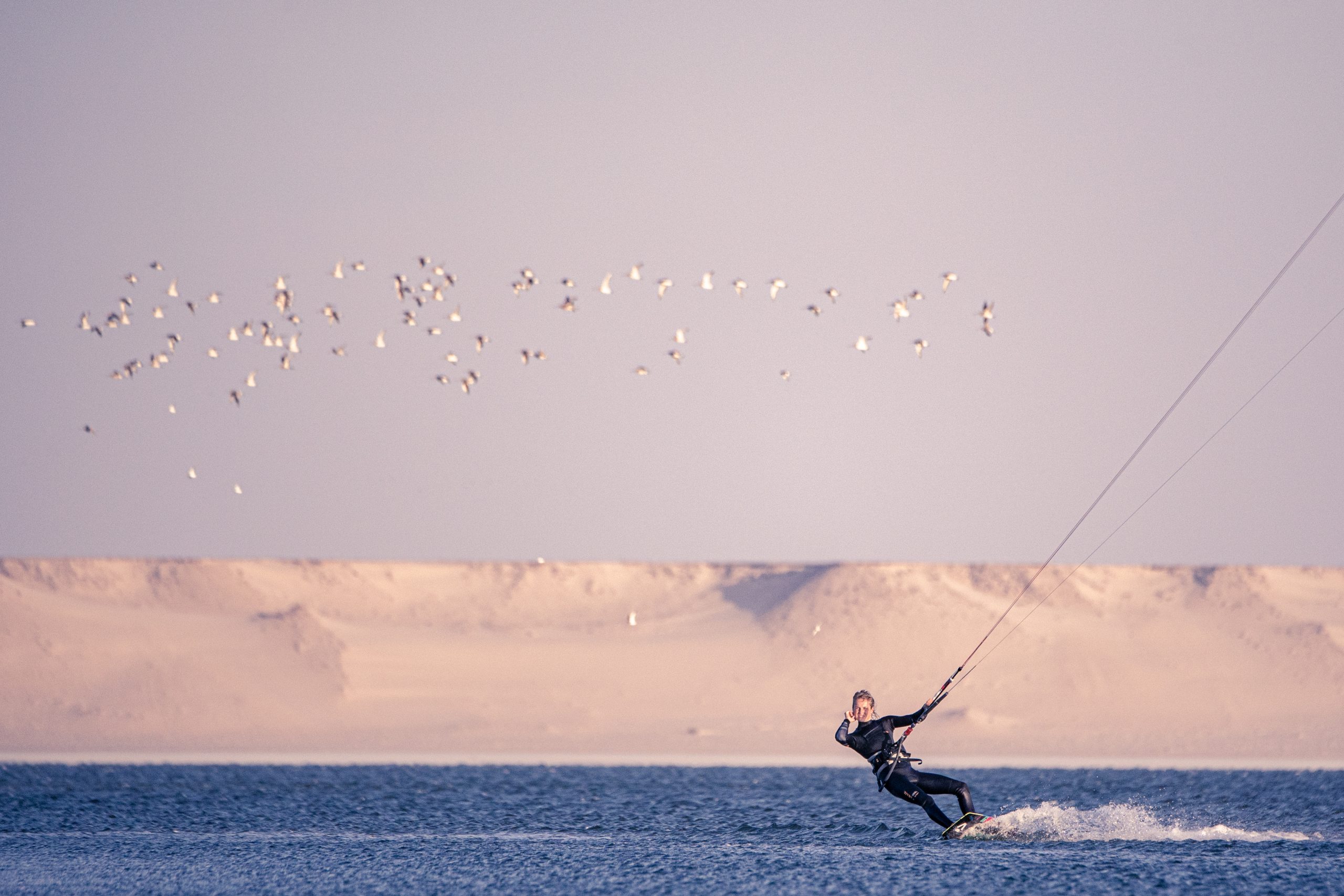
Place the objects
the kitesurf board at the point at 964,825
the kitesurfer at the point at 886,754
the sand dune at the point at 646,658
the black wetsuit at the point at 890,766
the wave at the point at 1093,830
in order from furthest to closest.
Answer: the sand dune at the point at 646,658, the wave at the point at 1093,830, the kitesurf board at the point at 964,825, the black wetsuit at the point at 890,766, the kitesurfer at the point at 886,754

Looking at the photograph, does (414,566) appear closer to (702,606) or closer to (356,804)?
(702,606)

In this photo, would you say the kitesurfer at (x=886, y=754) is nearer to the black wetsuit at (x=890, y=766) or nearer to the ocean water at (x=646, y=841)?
the black wetsuit at (x=890, y=766)

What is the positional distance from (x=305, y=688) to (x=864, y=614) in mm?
38789

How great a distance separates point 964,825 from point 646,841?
262 inches

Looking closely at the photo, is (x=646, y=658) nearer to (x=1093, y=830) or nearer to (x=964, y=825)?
(x=1093, y=830)

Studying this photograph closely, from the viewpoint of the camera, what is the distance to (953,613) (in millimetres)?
124625

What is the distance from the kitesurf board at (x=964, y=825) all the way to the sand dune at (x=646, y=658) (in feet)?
216

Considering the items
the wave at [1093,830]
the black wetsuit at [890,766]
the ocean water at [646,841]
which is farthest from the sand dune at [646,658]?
the black wetsuit at [890,766]

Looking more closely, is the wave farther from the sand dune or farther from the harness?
the sand dune

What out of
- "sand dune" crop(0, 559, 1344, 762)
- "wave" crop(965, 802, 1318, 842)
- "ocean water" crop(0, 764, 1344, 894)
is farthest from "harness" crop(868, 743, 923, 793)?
"sand dune" crop(0, 559, 1344, 762)

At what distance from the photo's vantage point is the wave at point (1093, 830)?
32969mm

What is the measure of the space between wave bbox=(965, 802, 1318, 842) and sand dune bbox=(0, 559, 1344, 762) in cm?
6045

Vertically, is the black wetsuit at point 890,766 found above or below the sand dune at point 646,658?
above

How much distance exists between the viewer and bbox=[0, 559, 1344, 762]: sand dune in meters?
103
